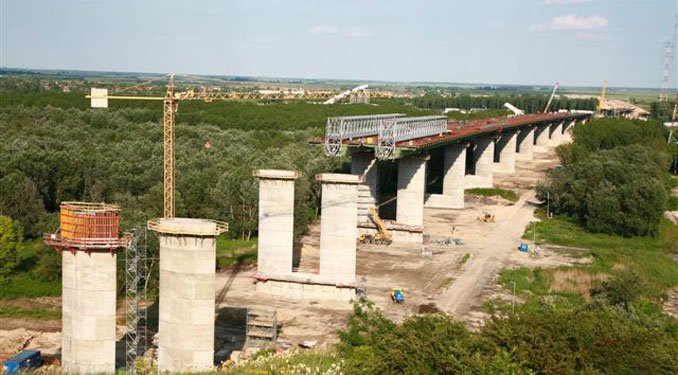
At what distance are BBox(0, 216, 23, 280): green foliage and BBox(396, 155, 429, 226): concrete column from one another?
32.4 m

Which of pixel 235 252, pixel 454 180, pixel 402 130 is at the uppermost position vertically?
pixel 402 130

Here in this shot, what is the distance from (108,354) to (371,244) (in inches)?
1348

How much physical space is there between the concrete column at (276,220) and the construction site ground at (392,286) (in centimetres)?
216

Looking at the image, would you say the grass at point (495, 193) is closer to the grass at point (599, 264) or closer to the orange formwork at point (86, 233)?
the grass at point (599, 264)

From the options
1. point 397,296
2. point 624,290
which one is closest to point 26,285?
point 397,296

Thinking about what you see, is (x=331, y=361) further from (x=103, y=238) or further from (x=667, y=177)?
(x=667, y=177)

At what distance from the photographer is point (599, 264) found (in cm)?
6109

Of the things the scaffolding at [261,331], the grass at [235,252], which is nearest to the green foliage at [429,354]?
the scaffolding at [261,331]

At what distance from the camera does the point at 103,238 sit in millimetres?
34812

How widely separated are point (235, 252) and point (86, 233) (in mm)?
26270

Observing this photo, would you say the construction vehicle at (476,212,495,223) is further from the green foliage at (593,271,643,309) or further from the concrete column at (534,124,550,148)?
the concrete column at (534,124,550,148)

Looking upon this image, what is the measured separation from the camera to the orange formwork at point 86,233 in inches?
1361

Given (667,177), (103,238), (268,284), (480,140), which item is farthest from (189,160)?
(667,177)

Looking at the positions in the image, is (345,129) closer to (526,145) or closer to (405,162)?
(405,162)
